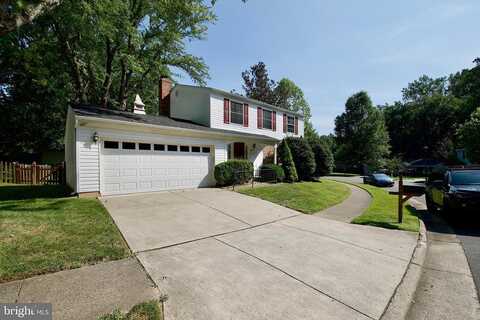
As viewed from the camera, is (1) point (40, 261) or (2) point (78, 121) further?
(2) point (78, 121)

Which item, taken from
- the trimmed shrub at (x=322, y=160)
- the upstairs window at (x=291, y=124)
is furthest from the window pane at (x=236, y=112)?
the trimmed shrub at (x=322, y=160)

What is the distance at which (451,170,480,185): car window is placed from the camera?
7000 millimetres

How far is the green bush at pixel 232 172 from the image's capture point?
11.6m

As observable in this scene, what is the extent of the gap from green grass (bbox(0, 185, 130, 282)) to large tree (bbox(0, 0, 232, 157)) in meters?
9.38

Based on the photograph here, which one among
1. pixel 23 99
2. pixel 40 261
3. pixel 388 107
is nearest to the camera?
pixel 40 261

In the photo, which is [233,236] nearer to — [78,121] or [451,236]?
[451,236]

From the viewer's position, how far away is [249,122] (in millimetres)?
16688

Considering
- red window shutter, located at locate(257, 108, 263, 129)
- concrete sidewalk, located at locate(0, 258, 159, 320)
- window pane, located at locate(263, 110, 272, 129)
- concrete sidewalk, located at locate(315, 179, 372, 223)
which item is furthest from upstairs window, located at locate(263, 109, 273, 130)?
concrete sidewalk, located at locate(0, 258, 159, 320)

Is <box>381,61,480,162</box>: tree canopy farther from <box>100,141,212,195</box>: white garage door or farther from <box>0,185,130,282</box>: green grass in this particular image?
<box>0,185,130,282</box>: green grass

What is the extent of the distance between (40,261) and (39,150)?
91.2ft

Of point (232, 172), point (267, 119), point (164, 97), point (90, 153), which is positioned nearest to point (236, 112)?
point (267, 119)

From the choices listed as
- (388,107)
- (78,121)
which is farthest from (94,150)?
(388,107)

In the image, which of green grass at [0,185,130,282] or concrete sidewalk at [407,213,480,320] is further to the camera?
green grass at [0,185,130,282]

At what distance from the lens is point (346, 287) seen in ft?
10.0
